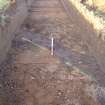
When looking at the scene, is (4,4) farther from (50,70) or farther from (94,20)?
(94,20)

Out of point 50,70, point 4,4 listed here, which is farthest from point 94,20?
point 4,4

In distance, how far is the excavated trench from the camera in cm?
711

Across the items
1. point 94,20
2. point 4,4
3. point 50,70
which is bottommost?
point 50,70

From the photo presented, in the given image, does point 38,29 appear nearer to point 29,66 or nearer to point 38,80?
point 29,66

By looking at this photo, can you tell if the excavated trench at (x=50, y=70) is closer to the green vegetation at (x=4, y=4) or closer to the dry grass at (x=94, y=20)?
the dry grass at (x=94, y=20)

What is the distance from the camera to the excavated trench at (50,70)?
711 centimetres

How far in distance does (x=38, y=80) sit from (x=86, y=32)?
2.98 metres

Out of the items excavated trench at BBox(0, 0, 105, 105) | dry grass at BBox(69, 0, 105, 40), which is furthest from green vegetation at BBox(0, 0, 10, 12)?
dry grass at BBox(69, 0, 105, 40)

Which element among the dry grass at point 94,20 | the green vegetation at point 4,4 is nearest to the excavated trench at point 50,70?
the dry grass at point 94,20

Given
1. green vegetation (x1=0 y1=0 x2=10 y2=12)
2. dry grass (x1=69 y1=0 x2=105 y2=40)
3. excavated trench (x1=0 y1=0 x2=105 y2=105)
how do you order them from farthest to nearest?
green vegetation (x1=0 y1=0 x2=10 y2=12)
dry grass (x1=69 y1=0 x2=105 y2=40)
excavated trench (x1=0 y1=0 x2=105 y2=105)

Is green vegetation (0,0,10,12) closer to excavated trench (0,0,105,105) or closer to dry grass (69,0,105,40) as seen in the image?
excavated trench (0,0,105,105)

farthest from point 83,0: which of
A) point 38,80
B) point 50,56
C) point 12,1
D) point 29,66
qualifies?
point 38,80

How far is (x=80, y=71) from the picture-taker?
8570 millimetres

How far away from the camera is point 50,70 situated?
874 centimetres
